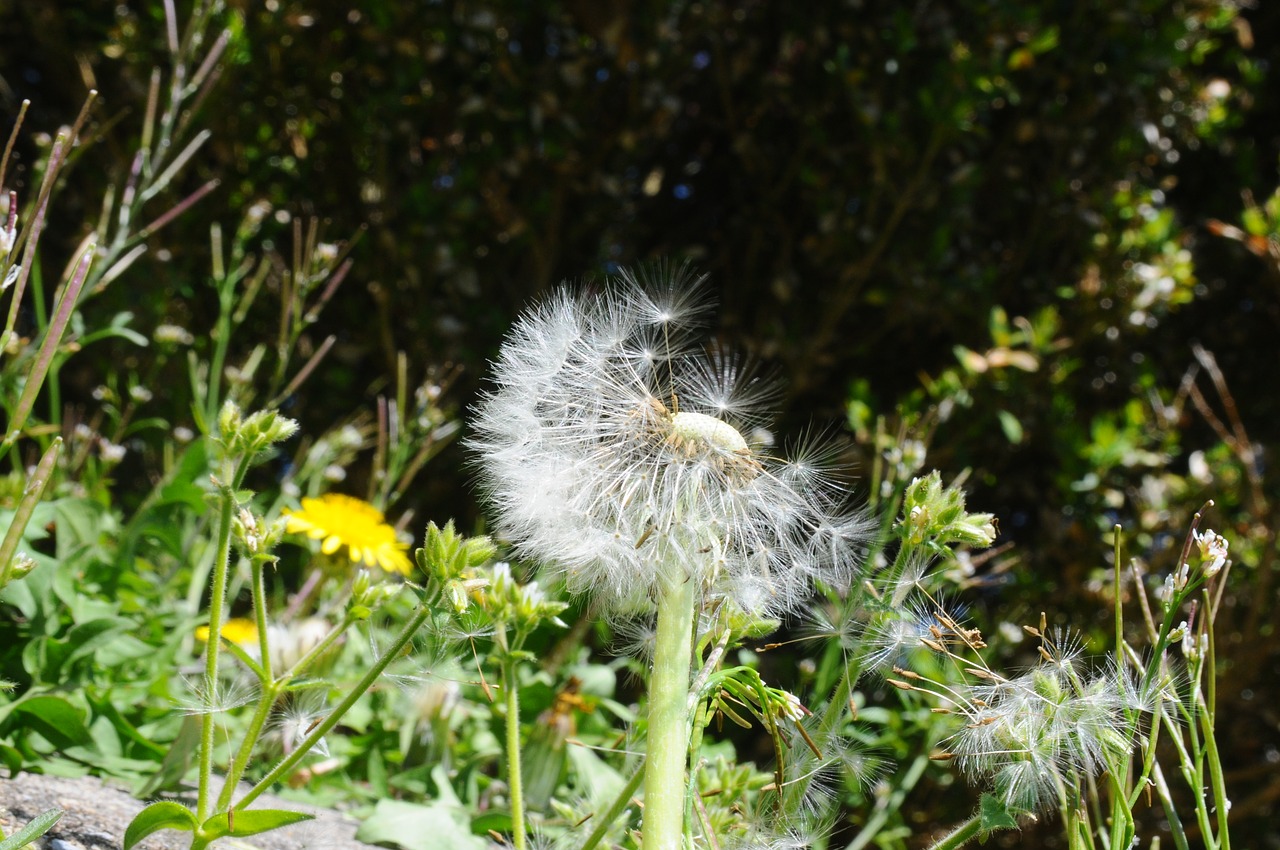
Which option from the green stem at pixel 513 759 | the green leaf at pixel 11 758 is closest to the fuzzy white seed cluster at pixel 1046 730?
the green stem at pixel 513 759

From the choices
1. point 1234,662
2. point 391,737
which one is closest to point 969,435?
point 1234,662

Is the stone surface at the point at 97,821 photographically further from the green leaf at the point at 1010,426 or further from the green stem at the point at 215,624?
the green leaf at the point at 1010,426

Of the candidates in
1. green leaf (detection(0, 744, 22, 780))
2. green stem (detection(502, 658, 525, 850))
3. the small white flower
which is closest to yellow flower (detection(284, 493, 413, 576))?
→ green leaf (detection(0, 744, 22, 780))

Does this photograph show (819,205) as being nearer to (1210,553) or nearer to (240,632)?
(240,632)

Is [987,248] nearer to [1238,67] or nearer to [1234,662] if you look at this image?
[1238,67]

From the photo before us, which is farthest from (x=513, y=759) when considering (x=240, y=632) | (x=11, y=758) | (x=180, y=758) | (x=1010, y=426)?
(x=1010, y=426)
